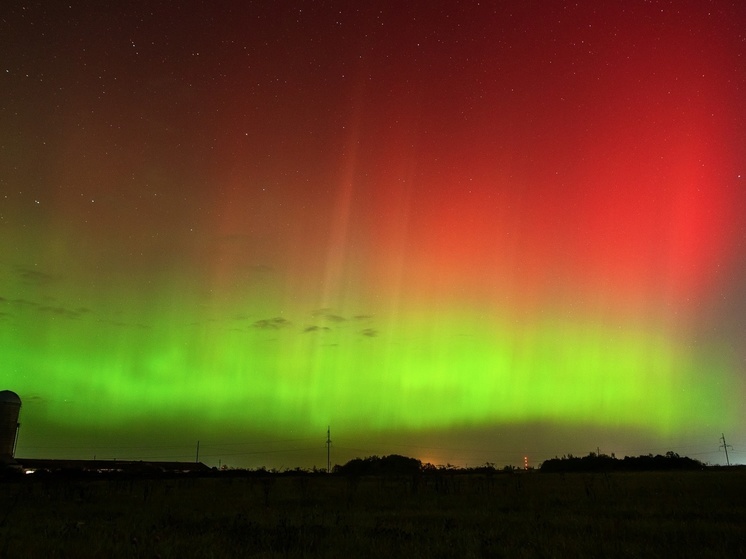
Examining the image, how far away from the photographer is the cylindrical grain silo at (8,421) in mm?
75000

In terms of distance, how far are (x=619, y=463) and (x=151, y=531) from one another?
12360cm

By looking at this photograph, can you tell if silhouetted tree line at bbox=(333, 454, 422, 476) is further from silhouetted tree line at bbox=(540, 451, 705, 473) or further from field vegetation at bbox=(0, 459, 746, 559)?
field vegetation at bbox=(0, 459, 746, 559)

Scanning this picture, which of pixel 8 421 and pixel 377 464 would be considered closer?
pixel 8 421

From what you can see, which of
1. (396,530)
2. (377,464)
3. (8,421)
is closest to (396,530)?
(396,530)

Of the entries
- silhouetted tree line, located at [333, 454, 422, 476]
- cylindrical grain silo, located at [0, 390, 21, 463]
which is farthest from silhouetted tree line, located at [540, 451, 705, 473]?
cylindrical grain silo, located at [0, 390, 21, 463]

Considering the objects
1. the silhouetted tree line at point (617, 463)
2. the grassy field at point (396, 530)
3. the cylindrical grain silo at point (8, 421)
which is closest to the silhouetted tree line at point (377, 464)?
the silhouetted tree line at point (617, 463)

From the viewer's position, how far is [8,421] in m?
76.4

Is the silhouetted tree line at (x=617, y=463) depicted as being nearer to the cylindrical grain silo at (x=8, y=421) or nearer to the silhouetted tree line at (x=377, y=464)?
the silhouetted tree line at (x=377, y=464)

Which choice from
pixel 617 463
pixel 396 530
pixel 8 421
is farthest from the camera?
pixel 617 463

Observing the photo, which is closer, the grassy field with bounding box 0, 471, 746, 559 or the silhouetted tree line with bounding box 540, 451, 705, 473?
the grassy field with bounding box 0, 471, 746, 559

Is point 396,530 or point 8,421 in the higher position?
point 8,421

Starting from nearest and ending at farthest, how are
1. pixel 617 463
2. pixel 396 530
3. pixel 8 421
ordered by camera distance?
pixel 396 530, pixel 8 421, pixel 617 463

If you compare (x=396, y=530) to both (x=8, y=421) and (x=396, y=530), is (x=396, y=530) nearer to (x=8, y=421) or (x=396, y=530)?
(x=396, y=530)

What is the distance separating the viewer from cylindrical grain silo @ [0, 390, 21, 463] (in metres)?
75.0
